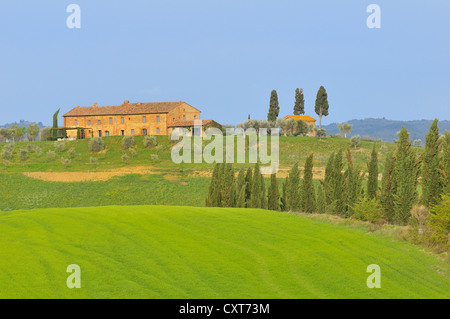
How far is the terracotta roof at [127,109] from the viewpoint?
91400mm

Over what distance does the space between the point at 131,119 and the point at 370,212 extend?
7294cm

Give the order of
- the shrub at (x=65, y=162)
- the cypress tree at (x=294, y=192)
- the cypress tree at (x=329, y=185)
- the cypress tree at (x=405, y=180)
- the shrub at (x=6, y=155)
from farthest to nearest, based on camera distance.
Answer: the shrub at (x=6, y=155) → the shrub at (x=65, y=162) → the cypress tree at (x=294, y=192) → the cypress tree at (x=329, y=185) → the cypress tree at (x=405, y=180)

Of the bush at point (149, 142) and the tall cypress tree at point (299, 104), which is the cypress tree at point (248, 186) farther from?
the tall cypress tree at point (299, 104)

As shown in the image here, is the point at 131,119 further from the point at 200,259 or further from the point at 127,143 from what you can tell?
the point at 200,259

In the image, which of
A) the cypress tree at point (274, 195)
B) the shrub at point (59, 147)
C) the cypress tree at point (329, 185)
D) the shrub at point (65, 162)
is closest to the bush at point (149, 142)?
the shrub at point (65, 162)

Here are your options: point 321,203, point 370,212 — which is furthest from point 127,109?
point 370,212

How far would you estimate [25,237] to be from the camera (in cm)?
1544

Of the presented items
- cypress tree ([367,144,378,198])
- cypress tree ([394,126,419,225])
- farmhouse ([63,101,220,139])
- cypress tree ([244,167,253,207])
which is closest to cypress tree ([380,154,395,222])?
cypress tree ([394,126,419,225])

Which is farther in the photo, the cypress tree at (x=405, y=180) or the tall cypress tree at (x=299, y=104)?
the tall cypress tree at (x=299, y=104)

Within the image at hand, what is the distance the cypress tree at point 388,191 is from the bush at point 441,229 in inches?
274

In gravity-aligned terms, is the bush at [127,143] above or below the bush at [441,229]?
above
